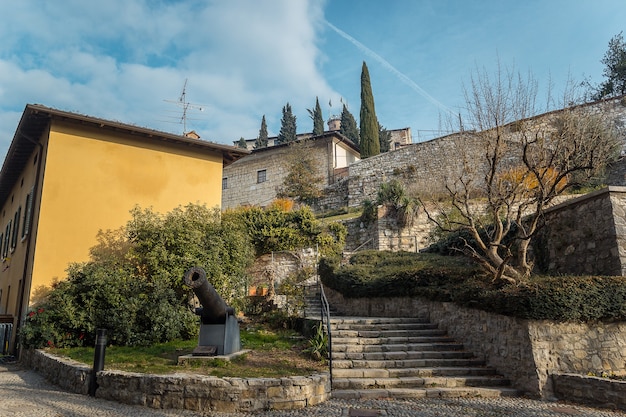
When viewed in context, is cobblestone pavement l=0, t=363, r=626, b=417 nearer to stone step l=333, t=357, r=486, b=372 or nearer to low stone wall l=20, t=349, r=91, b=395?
low stone wall l=20, t=349, r=91, b=395

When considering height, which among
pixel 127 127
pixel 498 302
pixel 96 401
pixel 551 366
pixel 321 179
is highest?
pixel 321 179

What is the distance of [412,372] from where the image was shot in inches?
304

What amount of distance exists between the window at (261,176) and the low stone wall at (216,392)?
2937 cm

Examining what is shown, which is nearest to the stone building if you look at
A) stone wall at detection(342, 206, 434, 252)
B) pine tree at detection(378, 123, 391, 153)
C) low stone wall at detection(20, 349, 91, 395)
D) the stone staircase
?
pine tree at detection(378, 123, 391, 153)

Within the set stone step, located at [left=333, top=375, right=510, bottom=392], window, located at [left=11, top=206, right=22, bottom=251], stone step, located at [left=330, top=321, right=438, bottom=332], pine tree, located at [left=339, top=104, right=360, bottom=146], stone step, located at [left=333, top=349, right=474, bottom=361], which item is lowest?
stone step, located at [left=333, top=375, right=510, bottom=392]

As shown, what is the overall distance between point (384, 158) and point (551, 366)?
2144 centimetres

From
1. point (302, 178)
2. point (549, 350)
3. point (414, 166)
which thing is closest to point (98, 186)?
point (549, 350)

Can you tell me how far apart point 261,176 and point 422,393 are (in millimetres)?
30202

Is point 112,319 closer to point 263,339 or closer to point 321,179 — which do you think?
point 263,339

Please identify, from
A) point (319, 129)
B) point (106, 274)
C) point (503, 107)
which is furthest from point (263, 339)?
point (319, 129)

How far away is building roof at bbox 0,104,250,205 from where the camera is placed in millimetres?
12047

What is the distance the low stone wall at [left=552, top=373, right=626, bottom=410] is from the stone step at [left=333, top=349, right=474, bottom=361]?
1910 mm

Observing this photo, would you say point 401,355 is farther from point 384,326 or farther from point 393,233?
point 393,233

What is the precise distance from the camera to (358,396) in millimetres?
6816
